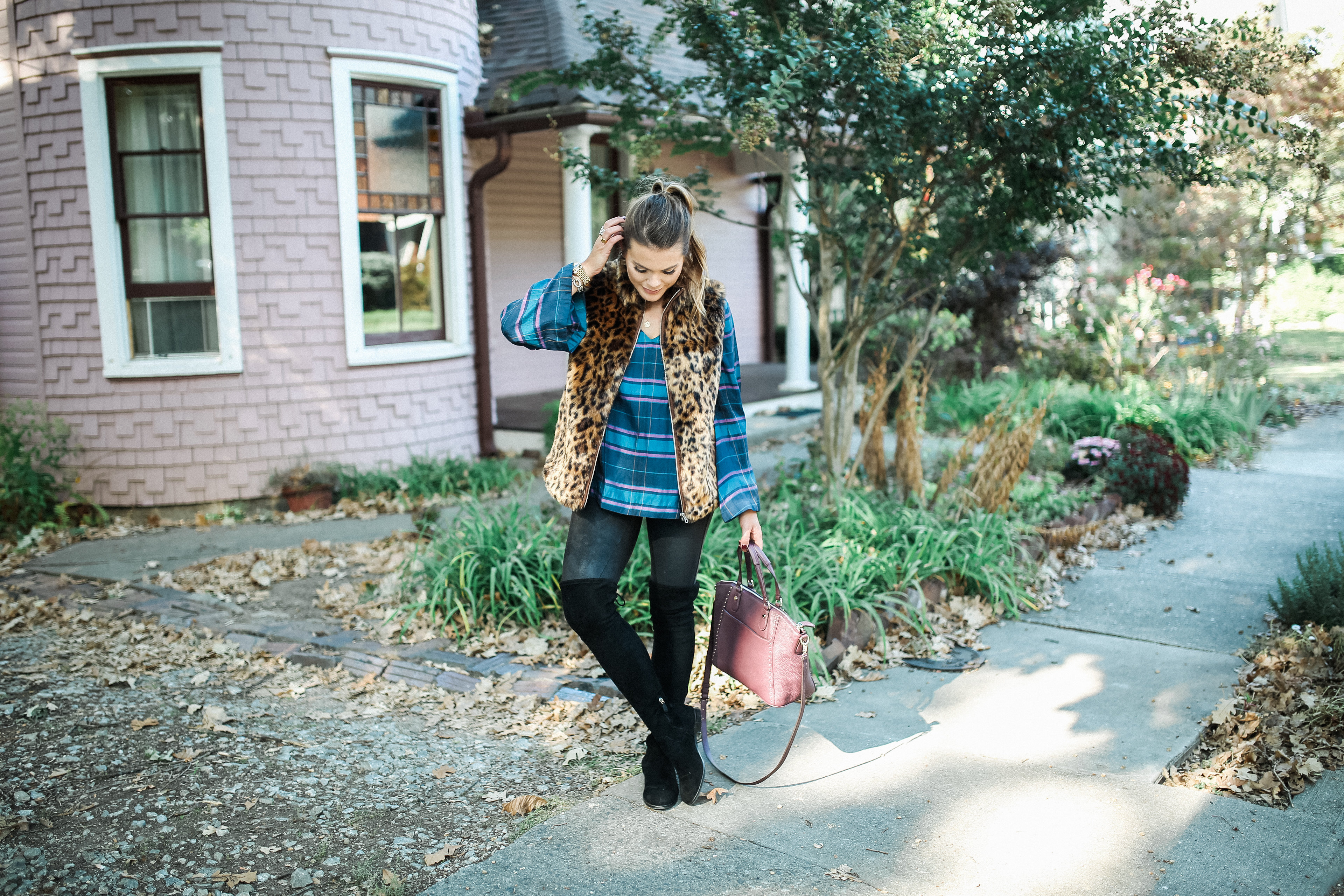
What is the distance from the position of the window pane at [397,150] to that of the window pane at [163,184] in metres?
1.25

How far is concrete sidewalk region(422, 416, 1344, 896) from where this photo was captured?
2.73 metres

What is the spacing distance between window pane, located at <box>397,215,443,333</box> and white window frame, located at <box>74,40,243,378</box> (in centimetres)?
136

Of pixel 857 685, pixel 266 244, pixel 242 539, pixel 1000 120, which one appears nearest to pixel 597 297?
pixel 857 685

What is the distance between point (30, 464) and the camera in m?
7.45

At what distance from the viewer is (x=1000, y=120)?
5.03 metres

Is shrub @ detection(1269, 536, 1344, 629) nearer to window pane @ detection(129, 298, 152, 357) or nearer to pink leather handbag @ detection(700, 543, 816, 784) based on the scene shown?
pink leather handbag @ detection(700, 543, 816, 784)

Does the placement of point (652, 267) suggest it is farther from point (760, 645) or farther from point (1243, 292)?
point (1243, 292)

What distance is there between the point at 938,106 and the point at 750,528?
9.34ft

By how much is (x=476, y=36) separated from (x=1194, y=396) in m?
7.30

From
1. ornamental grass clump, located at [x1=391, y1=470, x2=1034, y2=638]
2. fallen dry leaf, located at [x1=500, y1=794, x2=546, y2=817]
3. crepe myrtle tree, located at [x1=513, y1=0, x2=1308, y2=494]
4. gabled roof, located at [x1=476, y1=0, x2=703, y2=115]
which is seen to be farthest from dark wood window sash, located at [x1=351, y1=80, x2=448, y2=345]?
fallen dry leaf, located at [x1=500, y1=794, x2=546, y2=817]

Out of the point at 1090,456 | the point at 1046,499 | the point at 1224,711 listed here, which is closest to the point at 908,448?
the point at 1046,499

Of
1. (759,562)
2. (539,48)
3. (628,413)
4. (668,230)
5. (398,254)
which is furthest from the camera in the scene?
(539,48)

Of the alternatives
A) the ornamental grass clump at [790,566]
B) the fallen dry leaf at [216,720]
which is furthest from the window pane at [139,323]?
the fallen dry leaf at [216,720]

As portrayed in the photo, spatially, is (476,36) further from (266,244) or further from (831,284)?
(831,284)
